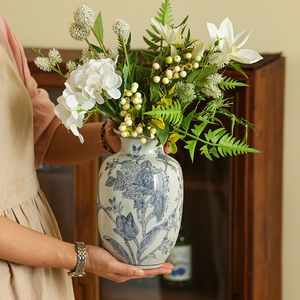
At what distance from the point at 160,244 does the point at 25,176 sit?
329mm

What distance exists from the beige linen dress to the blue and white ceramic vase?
0.19 m

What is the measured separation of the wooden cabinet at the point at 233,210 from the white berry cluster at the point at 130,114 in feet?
1.92

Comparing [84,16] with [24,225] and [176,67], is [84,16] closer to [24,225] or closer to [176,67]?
[176,67]

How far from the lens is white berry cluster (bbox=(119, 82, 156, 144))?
60 centimetres

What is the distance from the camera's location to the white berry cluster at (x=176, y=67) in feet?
1.97

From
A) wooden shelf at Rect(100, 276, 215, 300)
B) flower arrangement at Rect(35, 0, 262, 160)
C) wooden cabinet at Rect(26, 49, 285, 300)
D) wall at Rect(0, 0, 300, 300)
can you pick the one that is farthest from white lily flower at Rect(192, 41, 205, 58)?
wooden shelf at Rect(100, 276, 215, 300)

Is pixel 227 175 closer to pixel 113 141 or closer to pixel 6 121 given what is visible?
pixel 113 141

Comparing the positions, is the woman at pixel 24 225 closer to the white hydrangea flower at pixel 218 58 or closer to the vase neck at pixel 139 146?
the vase neck at pixel 139 146

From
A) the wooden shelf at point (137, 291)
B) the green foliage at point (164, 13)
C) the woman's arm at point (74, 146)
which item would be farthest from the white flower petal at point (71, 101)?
the wooden shelf at point (137, 291)

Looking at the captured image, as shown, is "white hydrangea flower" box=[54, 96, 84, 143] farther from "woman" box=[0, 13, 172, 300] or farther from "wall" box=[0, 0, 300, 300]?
"wall" box=[0, 0, 300, 300]

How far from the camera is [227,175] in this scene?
1.25 meters

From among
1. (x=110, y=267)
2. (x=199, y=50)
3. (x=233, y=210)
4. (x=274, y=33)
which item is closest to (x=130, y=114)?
(x=199, y=50)

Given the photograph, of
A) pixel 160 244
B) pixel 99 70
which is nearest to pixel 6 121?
pixel 99 70

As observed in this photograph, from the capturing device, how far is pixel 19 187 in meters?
0.76
